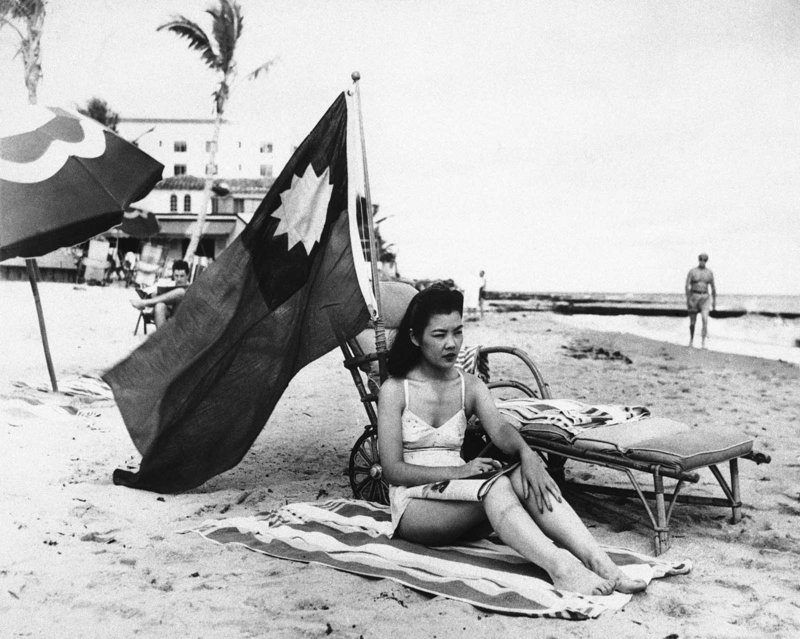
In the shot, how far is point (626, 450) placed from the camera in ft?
9.86

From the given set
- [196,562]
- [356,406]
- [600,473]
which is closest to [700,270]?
→ [356,406]

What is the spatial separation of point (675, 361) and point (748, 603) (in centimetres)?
818

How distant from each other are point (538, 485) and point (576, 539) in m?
0.22

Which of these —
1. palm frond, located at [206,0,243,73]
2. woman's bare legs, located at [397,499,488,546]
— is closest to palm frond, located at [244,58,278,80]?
palm frond, located at [206,0,243,73]

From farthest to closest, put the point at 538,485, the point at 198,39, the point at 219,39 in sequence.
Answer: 1. the point at 219,39
2. the point at 198,39
3. the point at 538,485

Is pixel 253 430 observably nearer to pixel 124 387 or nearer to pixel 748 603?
pixel 124 387

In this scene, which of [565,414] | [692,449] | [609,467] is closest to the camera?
[692,449]

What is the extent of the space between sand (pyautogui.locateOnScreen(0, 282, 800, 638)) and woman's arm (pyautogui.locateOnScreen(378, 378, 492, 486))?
41 cm

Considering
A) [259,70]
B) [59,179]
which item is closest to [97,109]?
[259,70]

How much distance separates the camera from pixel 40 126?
5.03 metres

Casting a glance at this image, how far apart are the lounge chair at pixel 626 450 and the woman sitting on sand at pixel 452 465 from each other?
0.31 meters

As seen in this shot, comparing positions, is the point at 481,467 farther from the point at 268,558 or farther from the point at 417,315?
the point at 268,558

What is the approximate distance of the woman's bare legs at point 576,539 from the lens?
2447 mm

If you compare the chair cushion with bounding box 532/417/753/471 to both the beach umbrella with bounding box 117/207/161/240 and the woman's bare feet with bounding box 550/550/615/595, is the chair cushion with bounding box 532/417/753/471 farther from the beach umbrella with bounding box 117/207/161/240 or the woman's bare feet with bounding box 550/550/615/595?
the beach umbrella with bounding box 117/207/161/240
